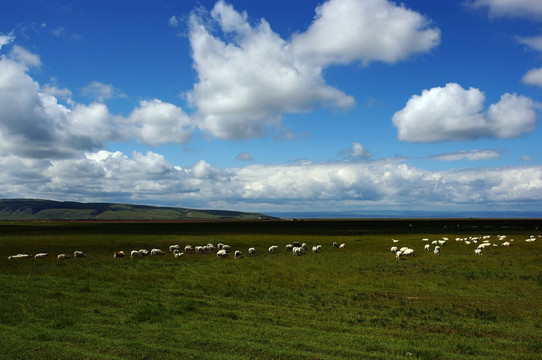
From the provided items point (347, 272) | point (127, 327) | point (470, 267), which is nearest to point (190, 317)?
A: point (127, 327)

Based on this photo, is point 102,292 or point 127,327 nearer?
point 127,327

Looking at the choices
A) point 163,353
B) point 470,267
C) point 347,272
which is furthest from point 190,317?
point 470,267

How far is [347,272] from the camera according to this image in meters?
30.4

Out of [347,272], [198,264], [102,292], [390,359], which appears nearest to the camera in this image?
[390,359]

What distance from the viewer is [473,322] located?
53.8 ft

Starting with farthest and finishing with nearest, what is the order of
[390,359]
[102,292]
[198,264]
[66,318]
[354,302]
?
[198,264], [102,292], [354,302], [66,318], [390,359]

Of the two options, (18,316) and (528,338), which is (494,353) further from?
(18,316)

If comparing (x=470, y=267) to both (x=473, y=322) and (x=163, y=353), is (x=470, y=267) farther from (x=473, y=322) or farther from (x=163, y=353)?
(x=163, y=353)

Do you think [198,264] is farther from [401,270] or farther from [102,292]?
[401,270]

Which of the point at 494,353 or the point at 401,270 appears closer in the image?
the point at 494,353

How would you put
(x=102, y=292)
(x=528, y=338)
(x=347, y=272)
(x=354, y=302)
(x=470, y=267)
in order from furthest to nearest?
(x=470, y=267) < (x=347, y=272) < (x=102, y=292) < (x=354, y=302) < (x=528, y=338)

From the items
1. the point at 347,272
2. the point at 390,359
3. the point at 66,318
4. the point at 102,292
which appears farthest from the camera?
the point at 347,272

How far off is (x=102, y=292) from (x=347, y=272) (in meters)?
18.9

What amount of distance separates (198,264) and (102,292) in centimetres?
1451
